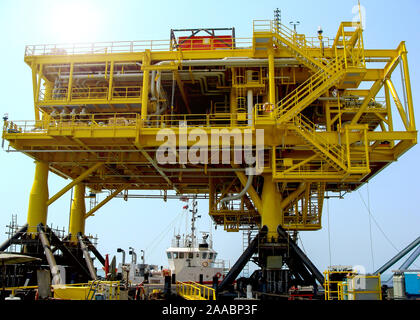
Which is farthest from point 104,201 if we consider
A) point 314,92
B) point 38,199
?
point 314,92

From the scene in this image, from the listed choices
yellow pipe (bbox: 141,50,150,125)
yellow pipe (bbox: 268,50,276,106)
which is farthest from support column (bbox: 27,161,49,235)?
yellow pipe (bbox: 268,50,276,106)

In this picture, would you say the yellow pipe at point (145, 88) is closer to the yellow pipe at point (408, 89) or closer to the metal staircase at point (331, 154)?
the metal staircase at point (331, 154)

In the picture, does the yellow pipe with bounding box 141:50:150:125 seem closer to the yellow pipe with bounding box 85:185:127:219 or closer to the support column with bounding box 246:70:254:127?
the support column with bounding box 246:70:254:127

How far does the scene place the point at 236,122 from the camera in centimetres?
2541

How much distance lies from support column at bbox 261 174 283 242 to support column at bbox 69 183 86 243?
15261 mm

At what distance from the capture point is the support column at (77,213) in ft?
109

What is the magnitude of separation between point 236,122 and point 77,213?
15344 mm

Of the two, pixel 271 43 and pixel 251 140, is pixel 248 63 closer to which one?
pixel 271 43

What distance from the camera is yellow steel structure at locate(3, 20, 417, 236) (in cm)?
2320

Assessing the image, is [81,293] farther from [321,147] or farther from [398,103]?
[398,103]

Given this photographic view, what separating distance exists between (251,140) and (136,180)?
13.2 meters

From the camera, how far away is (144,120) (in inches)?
965
